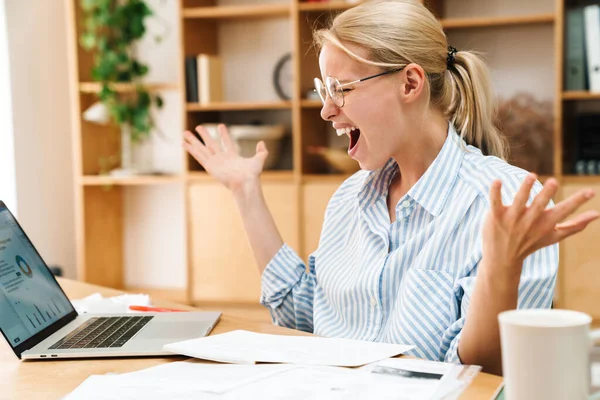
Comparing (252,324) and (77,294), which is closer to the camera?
(252,324)

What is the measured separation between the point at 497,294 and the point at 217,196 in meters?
2.55

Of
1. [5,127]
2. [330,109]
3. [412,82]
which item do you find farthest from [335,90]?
[5,127]

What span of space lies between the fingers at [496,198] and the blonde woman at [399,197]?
1.02 ft

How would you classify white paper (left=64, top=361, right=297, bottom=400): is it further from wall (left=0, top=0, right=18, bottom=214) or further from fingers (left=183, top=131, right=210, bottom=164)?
wall (left=0, top=0, right=18, bottom=214)

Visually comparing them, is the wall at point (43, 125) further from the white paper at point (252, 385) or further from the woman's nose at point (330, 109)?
the white paper at point (252, 385)

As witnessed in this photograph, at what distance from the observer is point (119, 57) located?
3.49 meters

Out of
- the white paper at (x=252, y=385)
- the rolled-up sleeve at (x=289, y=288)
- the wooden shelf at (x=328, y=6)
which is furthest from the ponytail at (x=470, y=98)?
the wooden shelf at (x=328, y=6)

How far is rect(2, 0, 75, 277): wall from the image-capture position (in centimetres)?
355

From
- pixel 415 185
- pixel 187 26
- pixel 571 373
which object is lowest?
pixel 571 373

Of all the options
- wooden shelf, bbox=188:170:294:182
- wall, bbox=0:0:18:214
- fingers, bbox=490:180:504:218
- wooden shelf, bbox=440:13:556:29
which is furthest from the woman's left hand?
wall, bbox=0:0:18:214

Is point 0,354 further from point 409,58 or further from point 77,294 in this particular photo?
point 409,58

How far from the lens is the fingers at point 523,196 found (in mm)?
854

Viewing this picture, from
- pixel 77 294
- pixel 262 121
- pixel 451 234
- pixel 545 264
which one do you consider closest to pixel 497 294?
pixel 545 264

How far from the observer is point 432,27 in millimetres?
1438
